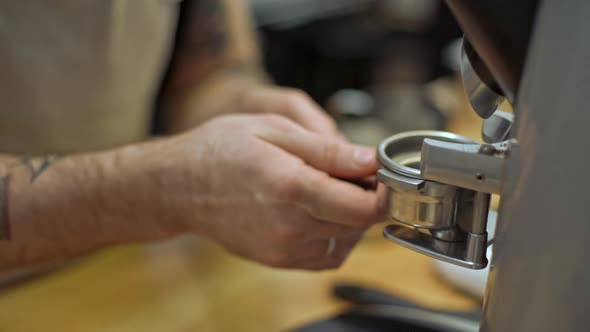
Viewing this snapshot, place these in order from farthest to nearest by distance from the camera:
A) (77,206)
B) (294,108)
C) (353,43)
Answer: (353,43), (294,108), (77,206)

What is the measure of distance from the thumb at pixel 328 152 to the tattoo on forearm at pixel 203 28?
44 centimetres

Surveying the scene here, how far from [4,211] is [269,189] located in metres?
0.25

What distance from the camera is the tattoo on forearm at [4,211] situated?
0.51 meters

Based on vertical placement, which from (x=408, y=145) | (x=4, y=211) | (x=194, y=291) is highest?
(x=408, y=145)

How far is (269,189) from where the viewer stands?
1.40 ft

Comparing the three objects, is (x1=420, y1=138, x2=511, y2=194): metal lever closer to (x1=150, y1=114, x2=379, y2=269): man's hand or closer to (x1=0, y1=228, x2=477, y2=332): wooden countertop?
(x1=150, y1=114, x2=379, y2=269): man's hand

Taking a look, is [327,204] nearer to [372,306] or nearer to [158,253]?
[372,306]

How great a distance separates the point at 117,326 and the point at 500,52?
1.58 ft

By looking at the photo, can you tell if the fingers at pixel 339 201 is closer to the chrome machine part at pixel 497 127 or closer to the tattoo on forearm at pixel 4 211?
the chrome machine part at pixel 497 127

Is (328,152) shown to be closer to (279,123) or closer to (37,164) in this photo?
(279,123)

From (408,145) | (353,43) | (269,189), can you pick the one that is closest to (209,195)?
(269,189)

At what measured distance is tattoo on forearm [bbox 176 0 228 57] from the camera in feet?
2.72

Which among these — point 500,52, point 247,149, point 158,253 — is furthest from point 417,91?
point 500,52

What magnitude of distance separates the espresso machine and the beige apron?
47cm
